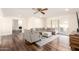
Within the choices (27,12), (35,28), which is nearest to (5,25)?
(27,12)

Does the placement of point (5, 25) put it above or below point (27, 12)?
below

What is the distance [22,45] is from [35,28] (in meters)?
0.52

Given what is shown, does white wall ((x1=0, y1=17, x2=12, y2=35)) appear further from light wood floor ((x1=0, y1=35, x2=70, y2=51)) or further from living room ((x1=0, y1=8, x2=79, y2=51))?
light wood floor ((x1=0, y1=35, x2=70, y2=51))

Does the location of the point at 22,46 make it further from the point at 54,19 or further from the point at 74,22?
the point at 74,22

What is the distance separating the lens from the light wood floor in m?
2.70

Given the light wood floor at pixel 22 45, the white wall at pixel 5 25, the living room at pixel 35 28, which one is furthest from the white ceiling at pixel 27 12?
the light wood floor at pixel 22 45

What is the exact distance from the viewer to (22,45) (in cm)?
273

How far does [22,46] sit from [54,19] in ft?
3.38

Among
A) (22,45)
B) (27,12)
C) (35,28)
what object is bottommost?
(22,45)

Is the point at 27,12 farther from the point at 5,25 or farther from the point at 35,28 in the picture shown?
the point at 5,25

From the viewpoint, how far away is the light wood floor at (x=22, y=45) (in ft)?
8.86

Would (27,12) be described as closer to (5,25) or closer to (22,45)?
(5,25)

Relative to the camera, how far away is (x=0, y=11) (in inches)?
106

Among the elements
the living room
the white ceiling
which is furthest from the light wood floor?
the white ceiling
